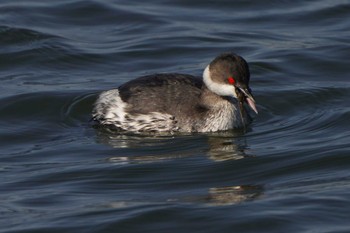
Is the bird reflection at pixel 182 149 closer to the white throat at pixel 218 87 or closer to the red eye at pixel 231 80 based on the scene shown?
the white throat at pixel 218 87

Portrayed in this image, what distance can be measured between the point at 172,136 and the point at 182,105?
1.19ft

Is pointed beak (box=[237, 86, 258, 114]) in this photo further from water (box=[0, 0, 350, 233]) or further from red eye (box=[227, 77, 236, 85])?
water (box=[0, 0, 350, 233])

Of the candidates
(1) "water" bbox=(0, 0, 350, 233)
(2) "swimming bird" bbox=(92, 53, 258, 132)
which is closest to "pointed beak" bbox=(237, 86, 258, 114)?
(2) "swimming bird" bbox=(92, 53, 258, 132)

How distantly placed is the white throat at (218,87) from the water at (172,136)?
0.49 metres

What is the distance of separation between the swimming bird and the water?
19 centimetres

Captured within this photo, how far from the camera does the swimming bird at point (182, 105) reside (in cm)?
1373

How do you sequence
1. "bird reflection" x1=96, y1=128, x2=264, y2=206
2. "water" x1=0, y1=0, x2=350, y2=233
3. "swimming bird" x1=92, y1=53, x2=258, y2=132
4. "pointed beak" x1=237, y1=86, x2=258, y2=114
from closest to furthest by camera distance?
"water" x1=0, y1=0, x2=350, y2=233 → "bird reflection" x1=96, y1=128, x2=264, y2=206 → "pointed beak" x1=237, y1=86, x2=258, y2=114 → "swimming bird" x1=92, y1=53, x2=258, y2=132

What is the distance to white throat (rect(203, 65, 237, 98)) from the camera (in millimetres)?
13578

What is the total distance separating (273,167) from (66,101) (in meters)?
3.53

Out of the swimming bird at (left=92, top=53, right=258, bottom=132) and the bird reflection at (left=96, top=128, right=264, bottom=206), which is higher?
the swimming bird at (left=92, top=53, right=258, bottom=132)

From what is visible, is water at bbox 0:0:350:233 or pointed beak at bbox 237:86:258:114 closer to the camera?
water at bbox 0:0:350:233

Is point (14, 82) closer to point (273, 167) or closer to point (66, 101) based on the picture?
point (66, 101)

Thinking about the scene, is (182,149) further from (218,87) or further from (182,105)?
(218,87)

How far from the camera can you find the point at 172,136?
13.7 metres
